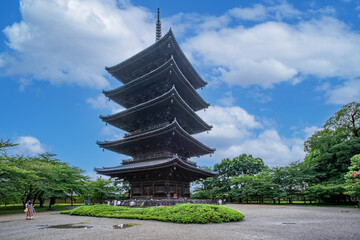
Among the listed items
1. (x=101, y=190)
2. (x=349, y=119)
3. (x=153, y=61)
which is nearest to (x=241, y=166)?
(x=349, y=119)

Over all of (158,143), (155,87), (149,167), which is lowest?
(149,167)

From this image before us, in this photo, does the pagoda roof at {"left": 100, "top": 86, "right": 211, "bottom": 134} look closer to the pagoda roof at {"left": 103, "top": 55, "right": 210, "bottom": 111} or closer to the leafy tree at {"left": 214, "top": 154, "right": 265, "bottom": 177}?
the pagoda roof at {"left": 103, "top": 55, "right": 210, "bottom": 111}

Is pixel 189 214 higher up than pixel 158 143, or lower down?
lower down

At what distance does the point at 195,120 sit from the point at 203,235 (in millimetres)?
19373

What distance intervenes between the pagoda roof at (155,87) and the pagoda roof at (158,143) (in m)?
5.72

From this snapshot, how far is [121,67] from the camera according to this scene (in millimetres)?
25891

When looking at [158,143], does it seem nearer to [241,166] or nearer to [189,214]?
[189,214]

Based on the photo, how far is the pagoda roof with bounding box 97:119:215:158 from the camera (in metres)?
20.4

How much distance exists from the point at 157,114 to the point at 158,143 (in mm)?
3369

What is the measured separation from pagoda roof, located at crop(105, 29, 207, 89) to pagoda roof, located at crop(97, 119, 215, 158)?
29.6 feet

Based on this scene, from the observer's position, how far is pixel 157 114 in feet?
76.3

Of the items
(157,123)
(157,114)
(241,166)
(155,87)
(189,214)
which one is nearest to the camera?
(189,214)

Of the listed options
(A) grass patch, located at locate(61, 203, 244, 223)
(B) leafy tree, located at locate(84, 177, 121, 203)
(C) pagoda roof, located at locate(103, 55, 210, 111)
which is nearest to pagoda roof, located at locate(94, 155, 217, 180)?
(A) grass patch, located at locate(61, 203, 244, 223)

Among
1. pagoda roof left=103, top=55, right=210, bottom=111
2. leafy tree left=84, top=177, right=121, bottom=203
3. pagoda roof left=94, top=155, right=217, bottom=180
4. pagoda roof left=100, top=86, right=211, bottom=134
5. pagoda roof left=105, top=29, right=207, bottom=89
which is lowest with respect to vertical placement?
leafy tree left=84, top=177, right=121, bottom=203
